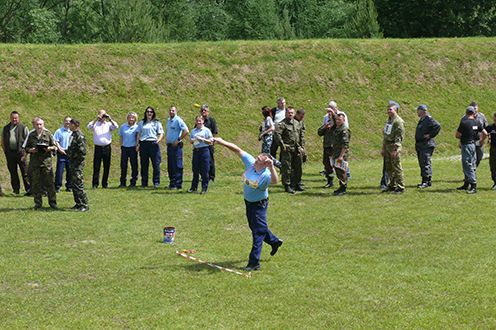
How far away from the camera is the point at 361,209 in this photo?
17.0 metres

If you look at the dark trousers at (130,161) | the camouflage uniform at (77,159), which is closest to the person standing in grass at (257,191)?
the camouflage uniform at (77,159)

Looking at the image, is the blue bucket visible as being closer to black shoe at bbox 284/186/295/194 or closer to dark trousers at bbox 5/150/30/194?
black shoe at bbox 284/186/295/194

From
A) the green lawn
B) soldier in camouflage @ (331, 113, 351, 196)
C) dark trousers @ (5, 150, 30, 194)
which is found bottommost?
the green lawn

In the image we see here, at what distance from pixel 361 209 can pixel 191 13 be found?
4750cm

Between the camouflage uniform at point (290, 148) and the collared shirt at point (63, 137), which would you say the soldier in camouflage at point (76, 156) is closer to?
the collared shirt at point (63, 137)

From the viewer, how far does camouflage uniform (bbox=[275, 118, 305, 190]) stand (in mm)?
19219

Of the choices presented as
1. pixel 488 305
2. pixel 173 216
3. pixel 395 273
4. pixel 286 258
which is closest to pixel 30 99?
pixel 173 216

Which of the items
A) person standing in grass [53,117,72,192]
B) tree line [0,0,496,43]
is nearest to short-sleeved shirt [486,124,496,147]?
person standing in grass [53,117,72,192]

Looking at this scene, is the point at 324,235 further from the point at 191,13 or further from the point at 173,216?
the point at 191,13

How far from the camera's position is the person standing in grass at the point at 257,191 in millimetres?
12047

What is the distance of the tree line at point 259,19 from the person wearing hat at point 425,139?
26610mm

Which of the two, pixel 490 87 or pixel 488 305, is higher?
pixel 490 87

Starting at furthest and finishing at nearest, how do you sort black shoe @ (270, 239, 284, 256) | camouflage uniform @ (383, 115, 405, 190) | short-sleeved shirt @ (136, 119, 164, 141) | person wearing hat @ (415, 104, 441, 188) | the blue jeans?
short-sleeved shirt @ (136, 119, 164, 141) < person wearing hat @ (415, 104, 441, 188) < the blue jeans < camouflage uniform @ (383, 115, 405, 190) < black shoe @ (270, 239, 284, 256)

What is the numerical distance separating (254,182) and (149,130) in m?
9.45
